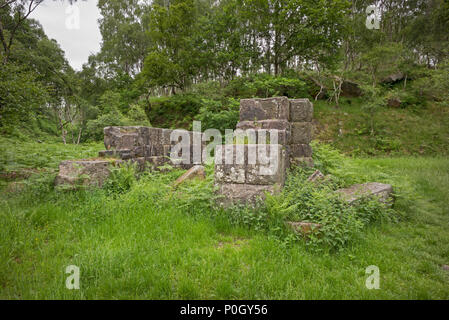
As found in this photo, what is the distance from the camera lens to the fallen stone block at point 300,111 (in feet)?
20.2

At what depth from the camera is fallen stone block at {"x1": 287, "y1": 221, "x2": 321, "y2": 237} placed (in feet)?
9.45

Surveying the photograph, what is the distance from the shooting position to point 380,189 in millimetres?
4316

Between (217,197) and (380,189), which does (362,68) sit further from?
(217,197)

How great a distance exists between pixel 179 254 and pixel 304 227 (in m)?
1.75

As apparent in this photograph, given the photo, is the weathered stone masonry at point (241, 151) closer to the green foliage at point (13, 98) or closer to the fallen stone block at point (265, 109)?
the fallen stone block at point (265, 109)

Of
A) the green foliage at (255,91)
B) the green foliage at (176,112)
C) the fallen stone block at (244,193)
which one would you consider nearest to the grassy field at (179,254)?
the fallen stone block at (244,193)

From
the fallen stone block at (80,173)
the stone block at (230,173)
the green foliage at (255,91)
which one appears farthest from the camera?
the green foliage at (255,91)

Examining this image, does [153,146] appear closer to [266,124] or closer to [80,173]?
[80,173]

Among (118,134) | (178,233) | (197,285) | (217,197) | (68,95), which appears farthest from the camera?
(68,95)

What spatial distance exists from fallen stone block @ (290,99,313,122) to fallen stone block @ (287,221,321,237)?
400 centimetres

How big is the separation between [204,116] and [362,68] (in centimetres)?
1807

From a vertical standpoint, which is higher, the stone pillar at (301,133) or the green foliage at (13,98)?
the green foliage at (13,98)

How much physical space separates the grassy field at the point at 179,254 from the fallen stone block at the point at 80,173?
26cm
